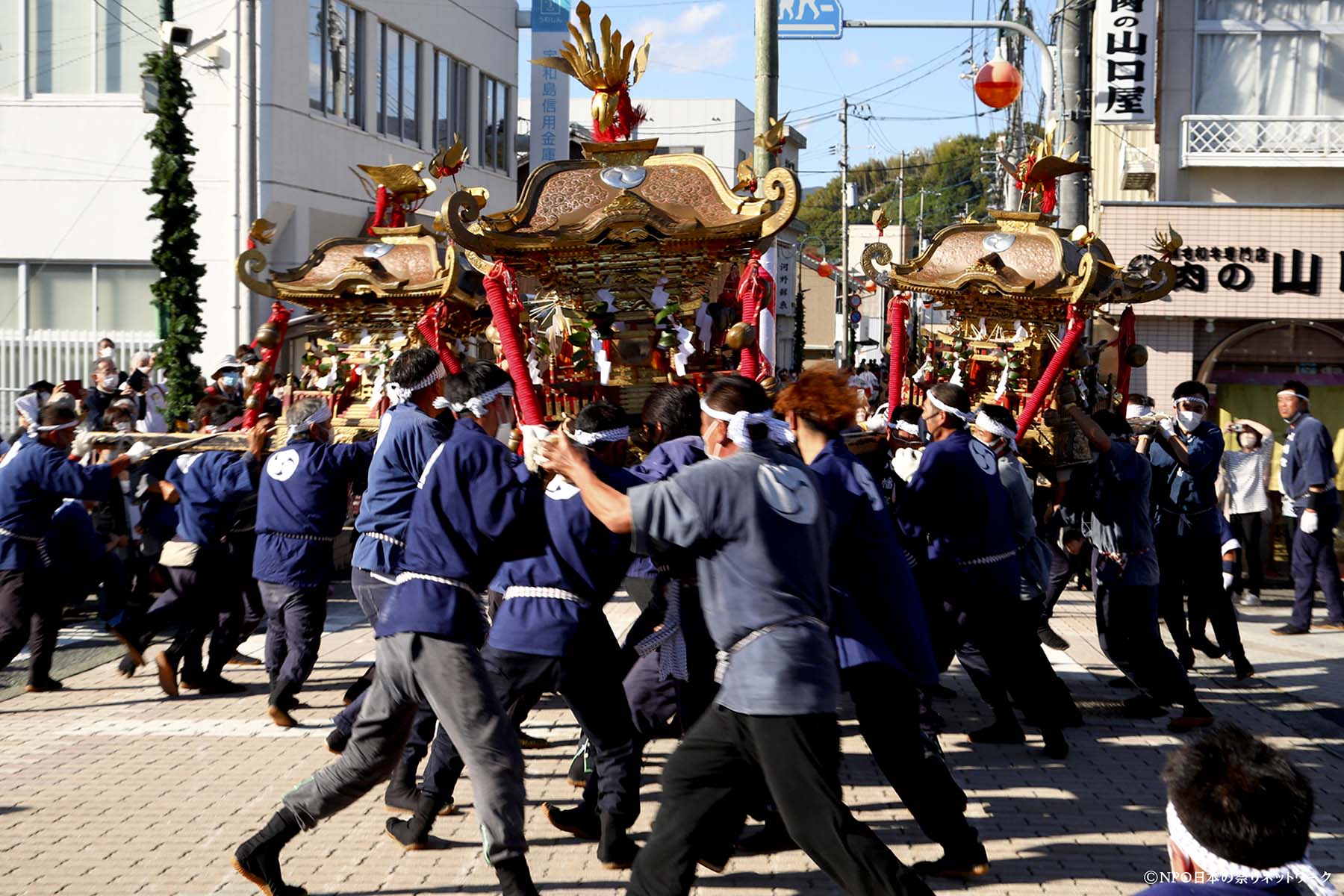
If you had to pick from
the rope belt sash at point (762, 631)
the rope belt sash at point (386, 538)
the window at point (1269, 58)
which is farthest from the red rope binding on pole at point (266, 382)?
the window at point (1269, 58)

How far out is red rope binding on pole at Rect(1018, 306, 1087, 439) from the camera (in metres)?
10.3

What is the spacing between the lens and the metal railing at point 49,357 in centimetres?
2070

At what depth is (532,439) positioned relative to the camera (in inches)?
203

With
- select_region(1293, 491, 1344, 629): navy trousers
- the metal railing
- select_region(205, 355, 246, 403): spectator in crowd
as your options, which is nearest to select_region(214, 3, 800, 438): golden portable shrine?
select_region(205, 355, 246, 403): spectator in crowd

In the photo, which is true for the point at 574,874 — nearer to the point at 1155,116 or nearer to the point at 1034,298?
the point at 1034,298

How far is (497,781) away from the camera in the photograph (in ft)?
16.1

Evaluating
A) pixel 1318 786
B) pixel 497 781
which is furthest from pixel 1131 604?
pixel 497 781

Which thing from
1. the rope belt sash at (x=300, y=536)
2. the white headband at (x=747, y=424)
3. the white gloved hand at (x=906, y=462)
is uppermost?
the white headband at (x=747, y=424)

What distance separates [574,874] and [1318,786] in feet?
12.7

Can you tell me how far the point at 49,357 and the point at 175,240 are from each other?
244 inches

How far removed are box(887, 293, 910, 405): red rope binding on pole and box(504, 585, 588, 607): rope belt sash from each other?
595cm

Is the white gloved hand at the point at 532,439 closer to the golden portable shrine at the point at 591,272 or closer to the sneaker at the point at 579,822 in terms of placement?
the sneaker at the point at 579,822

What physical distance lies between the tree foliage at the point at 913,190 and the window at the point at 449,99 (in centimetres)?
4764

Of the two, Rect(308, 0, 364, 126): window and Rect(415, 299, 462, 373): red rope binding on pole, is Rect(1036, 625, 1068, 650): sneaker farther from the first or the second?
Rect(308, 0, 364, 126): window
